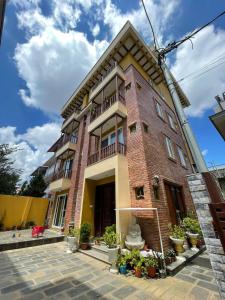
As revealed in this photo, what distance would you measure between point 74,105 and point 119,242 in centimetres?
1487

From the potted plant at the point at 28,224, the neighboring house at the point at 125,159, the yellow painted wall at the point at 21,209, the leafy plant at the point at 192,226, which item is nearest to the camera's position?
the neighboring house at the point at 125,159

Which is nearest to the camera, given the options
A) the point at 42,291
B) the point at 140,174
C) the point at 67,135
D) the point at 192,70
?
the point at 42,291

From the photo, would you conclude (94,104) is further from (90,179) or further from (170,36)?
(170,36)

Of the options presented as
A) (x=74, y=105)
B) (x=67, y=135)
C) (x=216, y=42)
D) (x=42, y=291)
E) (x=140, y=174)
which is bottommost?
(x=42, y=291)

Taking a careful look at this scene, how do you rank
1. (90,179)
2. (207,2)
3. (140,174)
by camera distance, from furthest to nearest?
(90,179), (140,174), (207,2)

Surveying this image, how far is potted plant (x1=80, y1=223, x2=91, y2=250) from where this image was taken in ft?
22.8

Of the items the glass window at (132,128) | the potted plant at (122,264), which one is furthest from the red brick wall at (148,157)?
the potted plant at (122,264)

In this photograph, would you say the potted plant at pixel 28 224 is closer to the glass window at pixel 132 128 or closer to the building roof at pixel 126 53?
the glass window at pixel 132 128

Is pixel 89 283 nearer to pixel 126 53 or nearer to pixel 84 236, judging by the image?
pixel 84 236

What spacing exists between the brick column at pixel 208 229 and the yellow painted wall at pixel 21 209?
15333 mm

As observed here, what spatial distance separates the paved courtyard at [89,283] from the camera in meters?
3.33

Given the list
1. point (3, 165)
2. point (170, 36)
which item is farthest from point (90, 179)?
point (3, 165)

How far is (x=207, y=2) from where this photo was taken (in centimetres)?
474

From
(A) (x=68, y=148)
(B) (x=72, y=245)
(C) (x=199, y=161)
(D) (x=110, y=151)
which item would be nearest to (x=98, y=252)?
(B) (x=72, y=245)
